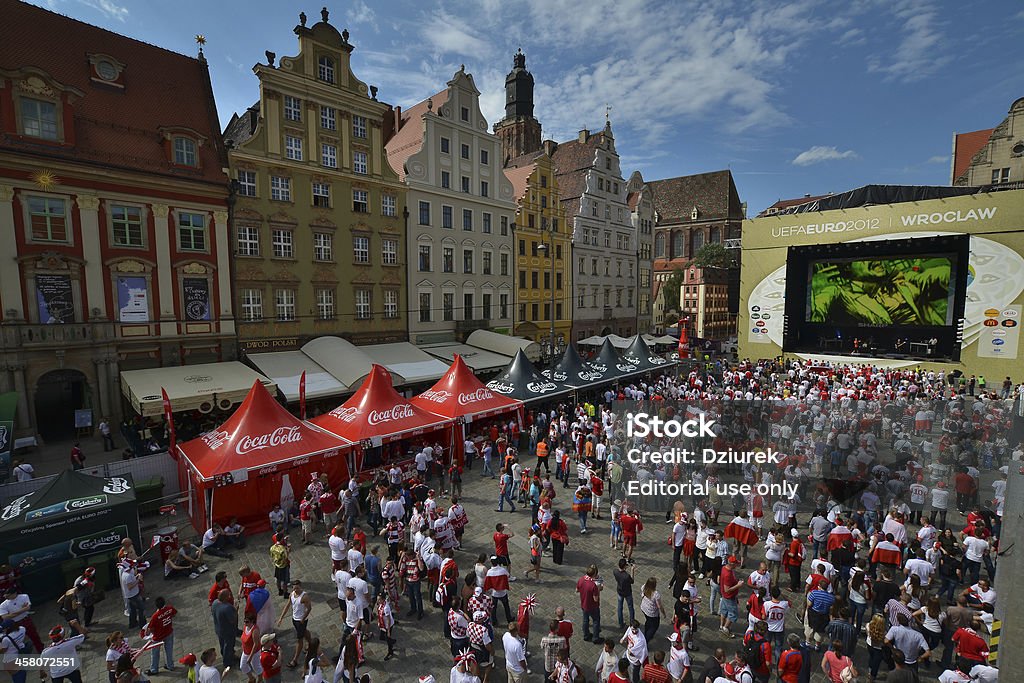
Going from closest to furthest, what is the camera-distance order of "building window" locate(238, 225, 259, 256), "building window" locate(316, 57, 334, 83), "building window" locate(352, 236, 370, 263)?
"building window" locate(238, 225, 259, 256) < "building window" locate(316, 57, 334, 83) < "building window" locate(352, 236, 370, 263)

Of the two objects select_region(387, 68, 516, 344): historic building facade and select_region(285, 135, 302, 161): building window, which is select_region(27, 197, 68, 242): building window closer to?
select_region(285, 135, 302, 161): building window

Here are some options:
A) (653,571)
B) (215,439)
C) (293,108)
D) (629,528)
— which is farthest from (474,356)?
(653,571)

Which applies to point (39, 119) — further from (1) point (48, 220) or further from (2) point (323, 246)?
(2) point (323, 246)

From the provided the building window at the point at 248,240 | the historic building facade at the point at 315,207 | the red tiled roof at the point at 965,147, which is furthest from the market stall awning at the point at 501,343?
the red tiled roof at the point at 965,147

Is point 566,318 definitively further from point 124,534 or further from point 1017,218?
point 124,534

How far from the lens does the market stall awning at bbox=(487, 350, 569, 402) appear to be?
20359 mm

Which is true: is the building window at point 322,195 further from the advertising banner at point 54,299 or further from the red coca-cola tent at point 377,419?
the red coca-cola tent at point 377,419

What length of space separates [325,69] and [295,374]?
16.4 meters

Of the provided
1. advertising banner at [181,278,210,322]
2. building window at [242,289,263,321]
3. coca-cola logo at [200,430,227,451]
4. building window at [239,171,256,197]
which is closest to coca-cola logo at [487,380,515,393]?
coca-cola logo at [200,430,227,451]

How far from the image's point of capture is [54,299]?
18.6 metres

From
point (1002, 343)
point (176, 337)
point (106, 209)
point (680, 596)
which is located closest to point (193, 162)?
point (106, 209)

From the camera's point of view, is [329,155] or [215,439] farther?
[329,155]

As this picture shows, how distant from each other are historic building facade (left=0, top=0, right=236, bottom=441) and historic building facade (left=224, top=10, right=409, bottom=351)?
140cm

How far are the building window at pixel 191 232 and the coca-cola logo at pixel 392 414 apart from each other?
13.9 meters
